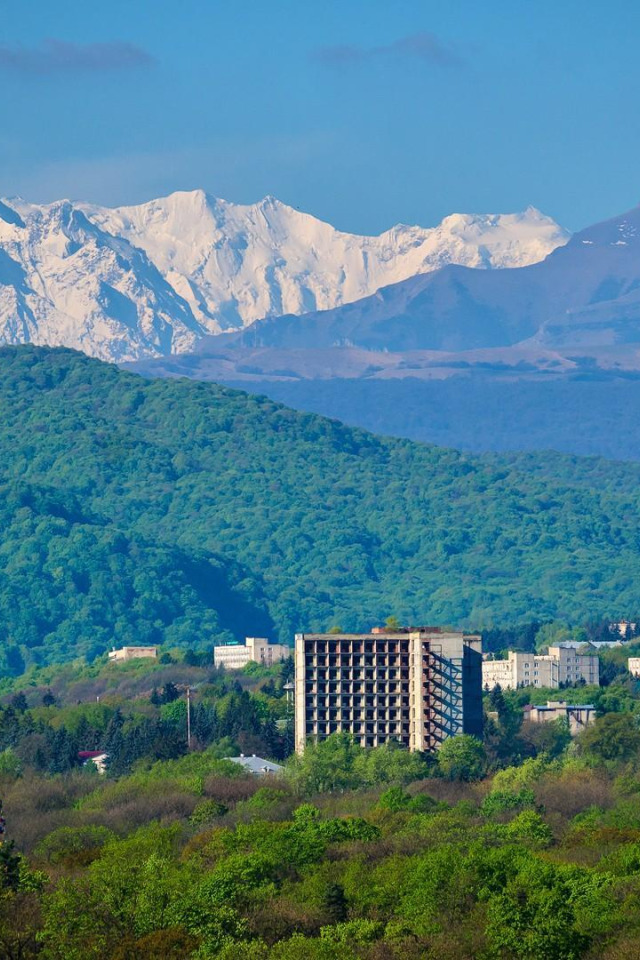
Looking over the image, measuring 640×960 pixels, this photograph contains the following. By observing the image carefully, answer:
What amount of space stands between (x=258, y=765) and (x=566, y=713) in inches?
1570

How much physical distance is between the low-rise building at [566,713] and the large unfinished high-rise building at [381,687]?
79.1ft

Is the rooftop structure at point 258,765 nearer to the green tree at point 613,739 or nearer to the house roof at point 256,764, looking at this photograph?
the house roof at point 256,764

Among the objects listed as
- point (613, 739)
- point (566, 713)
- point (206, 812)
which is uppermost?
point (566, 713)

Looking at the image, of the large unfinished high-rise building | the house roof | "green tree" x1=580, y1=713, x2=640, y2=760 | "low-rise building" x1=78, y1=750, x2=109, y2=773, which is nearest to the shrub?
the house roof

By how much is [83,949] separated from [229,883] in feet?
42.3

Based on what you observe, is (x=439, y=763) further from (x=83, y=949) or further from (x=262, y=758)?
(x=83, y=949)

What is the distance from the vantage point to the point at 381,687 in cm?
16112

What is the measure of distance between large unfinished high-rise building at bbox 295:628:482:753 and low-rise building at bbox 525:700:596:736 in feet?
79.1

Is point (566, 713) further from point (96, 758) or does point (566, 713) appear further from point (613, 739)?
point (96, 758)

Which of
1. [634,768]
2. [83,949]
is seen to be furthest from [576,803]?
[83,949]

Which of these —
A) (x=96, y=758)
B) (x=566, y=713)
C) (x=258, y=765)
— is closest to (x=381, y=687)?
(x=258, y=765)

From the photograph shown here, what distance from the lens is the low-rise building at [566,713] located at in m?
186

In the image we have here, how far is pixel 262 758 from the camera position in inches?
6216

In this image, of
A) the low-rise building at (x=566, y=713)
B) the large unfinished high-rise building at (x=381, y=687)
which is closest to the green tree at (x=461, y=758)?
the large unfinished high-rise building at (x=381, y=687)
